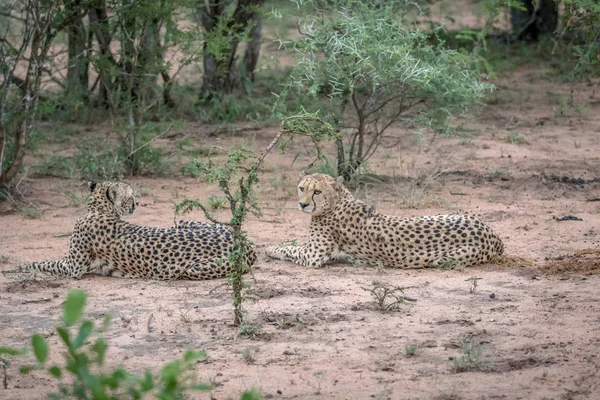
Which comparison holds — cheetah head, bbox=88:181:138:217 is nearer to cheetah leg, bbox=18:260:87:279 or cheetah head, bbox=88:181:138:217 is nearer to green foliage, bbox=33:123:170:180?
cheetah leg, bbox=18:260:87:279

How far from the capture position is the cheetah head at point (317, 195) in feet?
24.5

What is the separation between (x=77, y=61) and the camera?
1142 centimetres

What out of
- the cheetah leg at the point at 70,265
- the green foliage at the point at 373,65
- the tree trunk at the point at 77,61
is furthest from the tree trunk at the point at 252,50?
the cheetah leg at the point at 70,265

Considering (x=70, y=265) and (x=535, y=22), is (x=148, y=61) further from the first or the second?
(x=535, y=22)

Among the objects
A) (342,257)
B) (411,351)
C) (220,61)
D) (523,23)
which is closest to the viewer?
(411,351)

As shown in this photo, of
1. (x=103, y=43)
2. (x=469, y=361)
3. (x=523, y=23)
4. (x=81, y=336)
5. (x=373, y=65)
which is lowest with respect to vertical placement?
(x=469, y=361)

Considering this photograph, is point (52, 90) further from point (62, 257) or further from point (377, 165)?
point (62, 257)

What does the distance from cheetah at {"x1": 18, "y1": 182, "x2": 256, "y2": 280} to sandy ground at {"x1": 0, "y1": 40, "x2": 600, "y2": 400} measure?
12cm

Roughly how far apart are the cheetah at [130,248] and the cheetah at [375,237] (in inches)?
20.8

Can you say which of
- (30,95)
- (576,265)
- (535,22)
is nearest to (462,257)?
(576,265)

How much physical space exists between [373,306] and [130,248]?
1825mm

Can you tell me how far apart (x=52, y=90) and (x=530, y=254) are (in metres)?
8.68

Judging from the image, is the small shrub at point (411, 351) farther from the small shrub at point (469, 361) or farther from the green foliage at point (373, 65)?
the green foliage at point (373, 65)

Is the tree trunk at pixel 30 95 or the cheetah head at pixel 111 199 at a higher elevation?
the tree trunk at pixel 30 95
